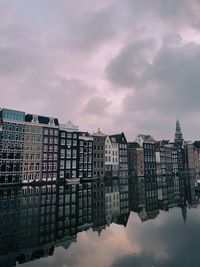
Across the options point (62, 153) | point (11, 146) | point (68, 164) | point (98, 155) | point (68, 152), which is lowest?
point (68, 164)

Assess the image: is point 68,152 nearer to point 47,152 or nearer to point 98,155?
point 47,152

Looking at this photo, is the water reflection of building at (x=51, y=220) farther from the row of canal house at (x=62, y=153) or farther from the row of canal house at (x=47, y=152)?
the row of canal house at (x=47, y=152)

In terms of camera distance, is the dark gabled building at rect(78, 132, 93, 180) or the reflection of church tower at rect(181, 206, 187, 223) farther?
the dark gabled building at rect(78, 132, 93, 180)

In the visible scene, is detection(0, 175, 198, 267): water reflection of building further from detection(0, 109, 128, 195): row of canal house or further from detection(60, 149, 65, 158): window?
detection(60, 149, 65, 158): window

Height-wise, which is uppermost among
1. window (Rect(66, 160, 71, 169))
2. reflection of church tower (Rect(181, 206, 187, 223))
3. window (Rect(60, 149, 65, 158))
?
window (Rect(60, 149, 65, 158))

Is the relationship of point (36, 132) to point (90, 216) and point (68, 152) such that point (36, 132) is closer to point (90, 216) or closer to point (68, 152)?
point (68, 152)

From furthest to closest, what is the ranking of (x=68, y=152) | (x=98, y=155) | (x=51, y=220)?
(x=98, y=155), (x=68, y=152), (x=51, y=220)

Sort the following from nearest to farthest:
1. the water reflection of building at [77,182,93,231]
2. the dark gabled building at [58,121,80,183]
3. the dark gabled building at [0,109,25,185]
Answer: the water reflection of building at [77,182,93,231], the dark gabled building at [0,109,25,185], the dark gabled building at [58,121,80,183]

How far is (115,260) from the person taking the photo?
19.9 metres

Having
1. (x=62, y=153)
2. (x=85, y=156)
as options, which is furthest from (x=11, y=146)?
(x=85, y=156)

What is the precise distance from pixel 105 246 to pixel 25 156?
66533 mm

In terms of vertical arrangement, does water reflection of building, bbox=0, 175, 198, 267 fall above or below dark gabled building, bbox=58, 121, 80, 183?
below

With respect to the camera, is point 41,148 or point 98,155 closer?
point 41,148

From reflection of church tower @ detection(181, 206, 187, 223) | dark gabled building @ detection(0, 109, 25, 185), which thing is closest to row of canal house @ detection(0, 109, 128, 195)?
dark gabled building @ detection(0, 109, 25, 185)
